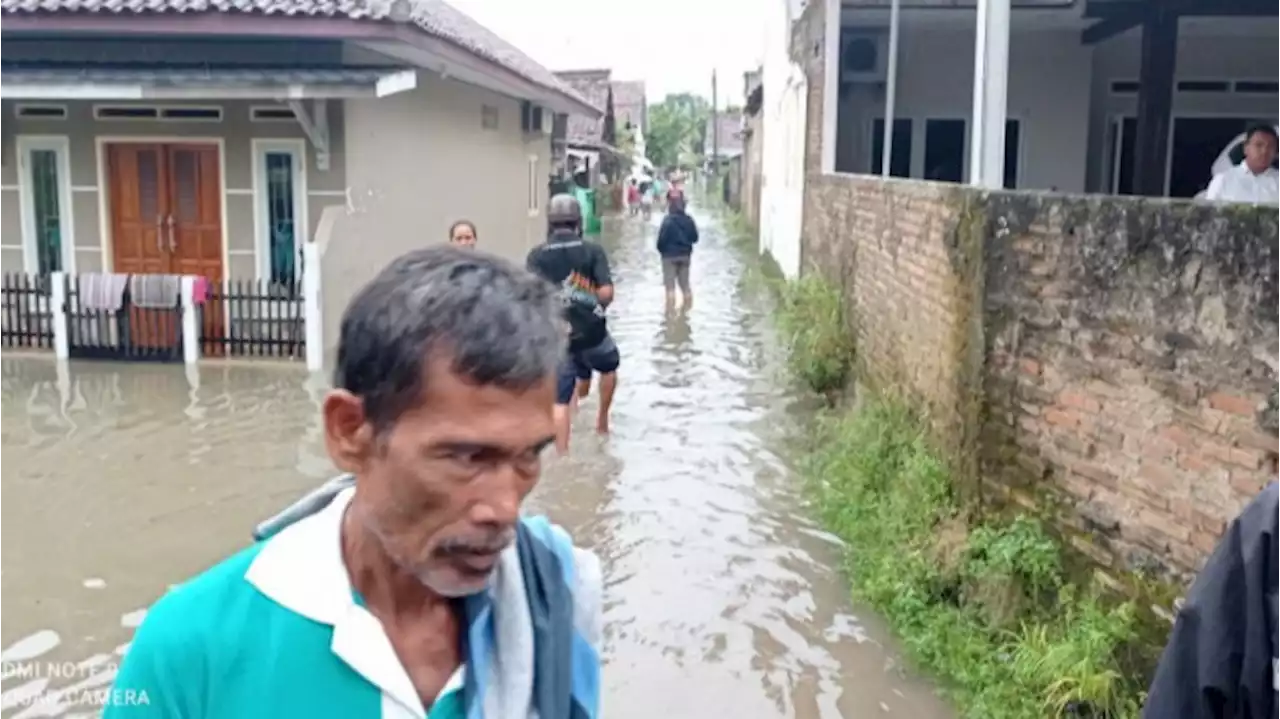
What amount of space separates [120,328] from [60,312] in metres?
0.53

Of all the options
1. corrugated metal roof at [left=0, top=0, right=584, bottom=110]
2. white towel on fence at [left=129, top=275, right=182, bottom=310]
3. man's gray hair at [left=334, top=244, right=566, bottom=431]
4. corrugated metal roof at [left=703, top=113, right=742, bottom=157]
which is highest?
corrugated metal roof at [left=703, top=113, right=742, bottom=157]

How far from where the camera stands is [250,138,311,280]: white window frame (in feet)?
38.5

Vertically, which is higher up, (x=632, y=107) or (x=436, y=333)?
(x=632, y=107)

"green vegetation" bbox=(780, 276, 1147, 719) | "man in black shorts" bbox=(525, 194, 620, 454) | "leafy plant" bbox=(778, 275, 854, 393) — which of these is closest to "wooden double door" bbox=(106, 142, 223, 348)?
"man in black shorts" bbox=(525, 194, 620, 454)

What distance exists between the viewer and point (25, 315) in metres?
11.9

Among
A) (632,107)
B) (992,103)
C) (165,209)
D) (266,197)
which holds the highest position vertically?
(632,107)

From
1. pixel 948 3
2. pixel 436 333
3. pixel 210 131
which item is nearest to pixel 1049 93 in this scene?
pixel 948 3

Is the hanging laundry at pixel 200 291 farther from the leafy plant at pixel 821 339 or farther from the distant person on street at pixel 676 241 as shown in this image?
the distant person on street at pixel 676 241

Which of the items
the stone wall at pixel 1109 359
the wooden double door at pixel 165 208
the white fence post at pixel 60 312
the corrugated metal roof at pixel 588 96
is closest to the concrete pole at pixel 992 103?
the stone wall at pixel 1109 359

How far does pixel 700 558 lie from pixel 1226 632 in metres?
4.90

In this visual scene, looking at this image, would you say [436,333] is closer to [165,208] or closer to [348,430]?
[348,430]

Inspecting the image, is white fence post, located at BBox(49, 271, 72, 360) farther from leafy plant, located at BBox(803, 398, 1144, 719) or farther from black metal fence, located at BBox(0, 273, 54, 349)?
leafy plant, located at BBox(803, 398, 1144, 719)

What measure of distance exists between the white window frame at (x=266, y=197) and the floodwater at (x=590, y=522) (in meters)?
1.33

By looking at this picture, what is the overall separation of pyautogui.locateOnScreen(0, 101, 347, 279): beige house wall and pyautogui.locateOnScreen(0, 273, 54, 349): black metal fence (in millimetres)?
591
